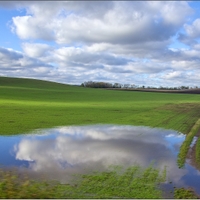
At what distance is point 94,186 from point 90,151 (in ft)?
17.8

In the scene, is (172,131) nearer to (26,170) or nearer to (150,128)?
(150,128)

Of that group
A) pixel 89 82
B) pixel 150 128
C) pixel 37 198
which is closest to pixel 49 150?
pixel 37 198

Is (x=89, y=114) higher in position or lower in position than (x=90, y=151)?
higher

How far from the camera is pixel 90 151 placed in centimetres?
1463

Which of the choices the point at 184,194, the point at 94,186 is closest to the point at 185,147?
the point at 184,194

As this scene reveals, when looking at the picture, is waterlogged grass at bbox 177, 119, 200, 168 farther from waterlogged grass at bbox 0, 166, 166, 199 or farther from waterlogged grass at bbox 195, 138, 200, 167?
waterlogged grass at bbox 0, 166, 166, 199

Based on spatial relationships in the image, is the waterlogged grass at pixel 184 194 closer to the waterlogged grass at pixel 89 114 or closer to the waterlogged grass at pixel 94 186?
the waterlogged grass at pixel 94 186

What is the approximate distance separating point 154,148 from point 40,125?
1133 centimetres

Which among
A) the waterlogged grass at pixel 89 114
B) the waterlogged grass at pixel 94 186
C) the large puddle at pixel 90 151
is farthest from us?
the waterlogged grass at pixel 89 114

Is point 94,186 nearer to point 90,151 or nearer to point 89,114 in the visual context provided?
point 90,151

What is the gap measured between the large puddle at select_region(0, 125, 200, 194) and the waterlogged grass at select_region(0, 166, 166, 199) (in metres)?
0.68

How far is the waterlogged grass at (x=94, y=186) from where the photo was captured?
8.29 meters

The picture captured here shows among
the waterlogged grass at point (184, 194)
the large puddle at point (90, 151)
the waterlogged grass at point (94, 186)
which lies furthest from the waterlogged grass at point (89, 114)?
the waterlogged grass at point (184, 194)

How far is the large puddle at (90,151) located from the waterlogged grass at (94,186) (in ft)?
2.24
